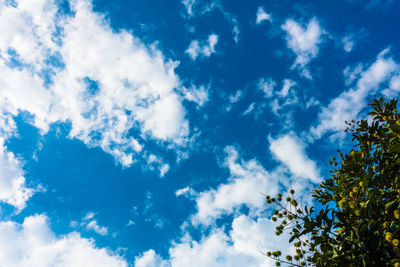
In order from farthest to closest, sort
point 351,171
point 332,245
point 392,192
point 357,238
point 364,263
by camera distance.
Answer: point 351,171, point 392,192, point 332,245, point 357,238, point 364,263

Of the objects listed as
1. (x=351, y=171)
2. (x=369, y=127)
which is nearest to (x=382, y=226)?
(x=351, y=171)

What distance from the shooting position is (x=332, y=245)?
4.22 metres

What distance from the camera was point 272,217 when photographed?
515 cm

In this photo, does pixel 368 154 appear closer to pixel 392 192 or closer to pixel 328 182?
pixel 328 182

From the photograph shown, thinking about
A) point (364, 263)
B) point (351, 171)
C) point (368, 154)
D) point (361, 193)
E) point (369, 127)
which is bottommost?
point (364, 263)

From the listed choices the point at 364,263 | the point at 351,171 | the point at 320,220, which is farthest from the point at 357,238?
the point at 351,171

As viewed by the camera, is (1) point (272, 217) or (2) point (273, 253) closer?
(2) point (273, 253)

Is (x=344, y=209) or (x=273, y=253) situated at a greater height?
(x=344, y=209)

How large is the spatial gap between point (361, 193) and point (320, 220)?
980 millimetres

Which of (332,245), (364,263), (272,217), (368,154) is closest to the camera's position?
(364,263)

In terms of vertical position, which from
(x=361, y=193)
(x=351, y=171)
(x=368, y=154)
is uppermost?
(x=368, y=154)

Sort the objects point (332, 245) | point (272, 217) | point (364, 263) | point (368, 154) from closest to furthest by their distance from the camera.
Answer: point (364, 263) → point (332, 245) → point (272, 217) → point (368, 154)

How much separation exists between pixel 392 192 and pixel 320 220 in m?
1.58

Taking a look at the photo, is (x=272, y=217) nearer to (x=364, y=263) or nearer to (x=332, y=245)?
(x=332, y=245)
